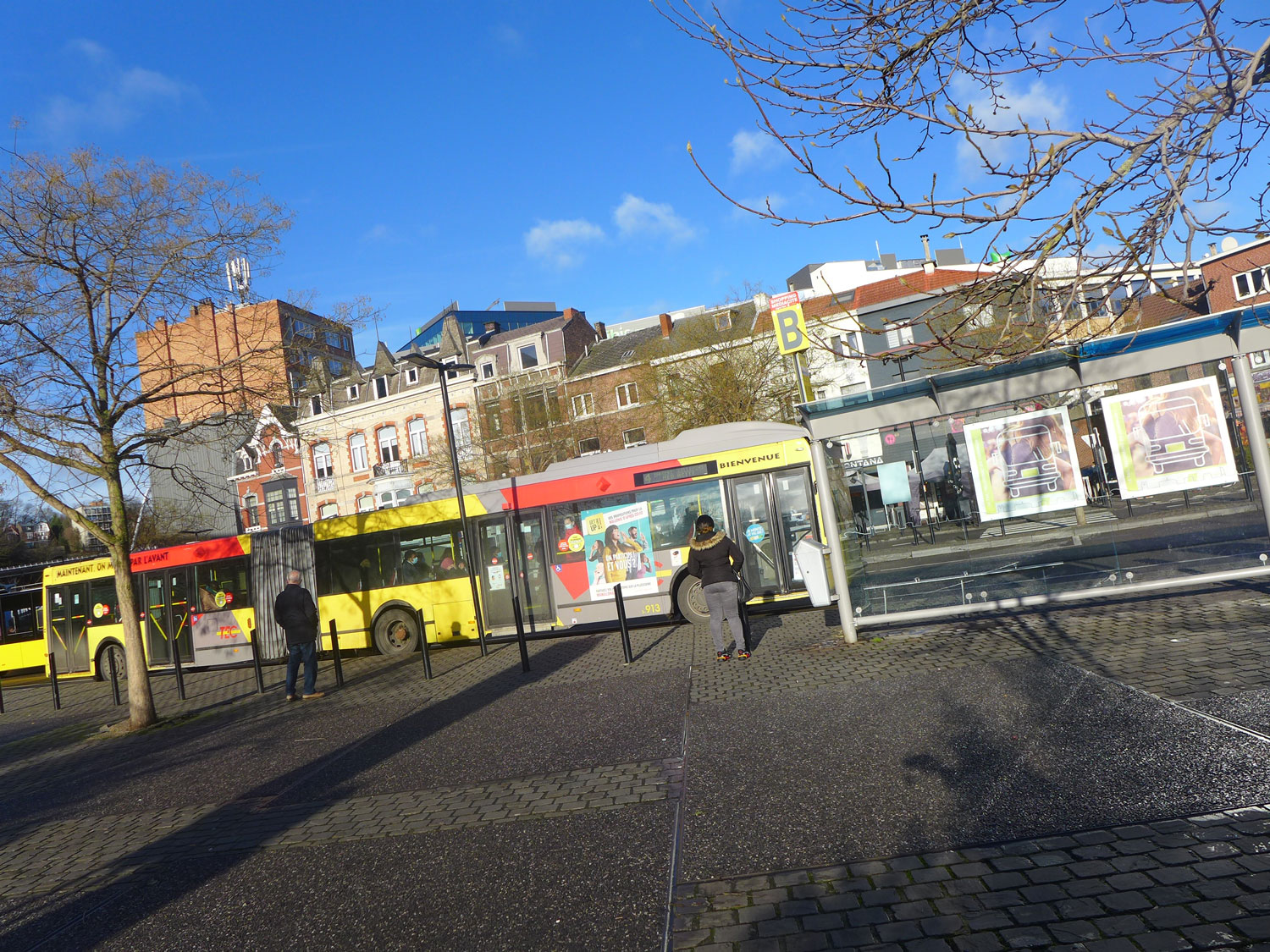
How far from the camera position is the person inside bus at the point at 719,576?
1041 centimetres

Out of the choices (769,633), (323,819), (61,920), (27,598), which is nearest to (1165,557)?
(769,633)

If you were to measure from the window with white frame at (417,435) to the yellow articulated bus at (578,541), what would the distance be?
28.3 metres

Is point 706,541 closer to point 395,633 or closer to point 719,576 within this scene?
point 719,576

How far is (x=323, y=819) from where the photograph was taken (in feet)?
20.6

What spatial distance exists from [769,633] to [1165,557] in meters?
4.95

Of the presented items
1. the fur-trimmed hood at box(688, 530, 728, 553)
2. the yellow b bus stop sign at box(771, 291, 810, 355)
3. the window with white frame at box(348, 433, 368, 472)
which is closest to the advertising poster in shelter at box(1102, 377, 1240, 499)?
the yellow b bus stop sign at box(771, 291, 810, 355)

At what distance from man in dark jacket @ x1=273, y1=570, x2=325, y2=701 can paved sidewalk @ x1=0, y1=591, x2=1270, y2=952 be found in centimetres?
289

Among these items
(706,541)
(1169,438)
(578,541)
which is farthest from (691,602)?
(1169,438)

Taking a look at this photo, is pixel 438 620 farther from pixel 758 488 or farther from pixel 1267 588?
pixel 1267 588

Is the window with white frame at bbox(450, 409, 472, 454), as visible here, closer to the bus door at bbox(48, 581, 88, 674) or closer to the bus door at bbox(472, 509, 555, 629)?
the bus door at bbox(48, 581, 88, 674)

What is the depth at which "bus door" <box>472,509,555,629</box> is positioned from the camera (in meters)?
16.0

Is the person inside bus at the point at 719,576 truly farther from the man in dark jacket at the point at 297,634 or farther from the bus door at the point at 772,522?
the man in dark jacket at the point at 297,634

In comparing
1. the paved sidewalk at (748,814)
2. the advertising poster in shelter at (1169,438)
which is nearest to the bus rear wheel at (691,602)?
the paved sidewalk at (748,814)

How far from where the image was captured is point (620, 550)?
15219 millimetres
